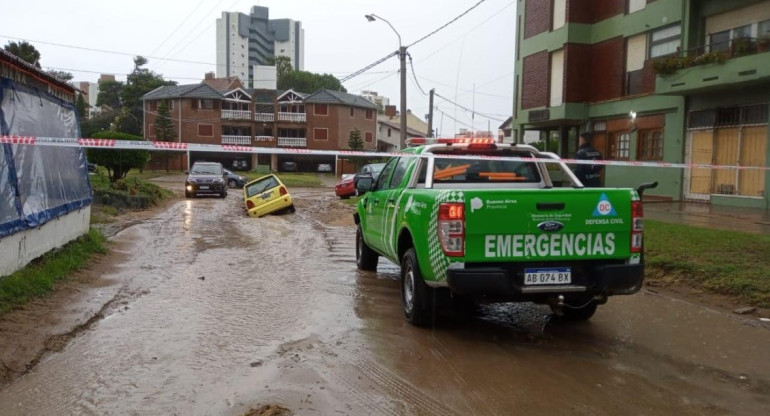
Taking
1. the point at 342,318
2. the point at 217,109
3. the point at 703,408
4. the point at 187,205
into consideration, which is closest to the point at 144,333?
the point at 342,318

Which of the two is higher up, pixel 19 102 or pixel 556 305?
pixel 19 102

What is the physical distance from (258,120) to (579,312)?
62.1m

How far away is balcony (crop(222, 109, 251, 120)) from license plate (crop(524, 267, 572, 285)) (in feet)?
203

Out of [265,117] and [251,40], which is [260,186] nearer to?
[265,117]

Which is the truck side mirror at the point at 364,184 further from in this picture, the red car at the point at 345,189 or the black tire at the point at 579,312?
the red car at the point at 345,189

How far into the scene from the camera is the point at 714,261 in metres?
8.11

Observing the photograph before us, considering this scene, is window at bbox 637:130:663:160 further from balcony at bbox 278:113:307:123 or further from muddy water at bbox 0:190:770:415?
balcony at bbox 278:113:307:123

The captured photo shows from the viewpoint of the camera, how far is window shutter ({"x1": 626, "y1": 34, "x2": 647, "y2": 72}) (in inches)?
846

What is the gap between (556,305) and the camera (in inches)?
217

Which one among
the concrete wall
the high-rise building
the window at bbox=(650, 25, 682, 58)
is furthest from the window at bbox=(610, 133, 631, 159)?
the high-rise building

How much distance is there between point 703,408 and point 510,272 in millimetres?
1713

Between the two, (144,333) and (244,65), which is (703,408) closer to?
(144,333)

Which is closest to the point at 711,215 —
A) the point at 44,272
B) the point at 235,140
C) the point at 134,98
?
the point at 44,272

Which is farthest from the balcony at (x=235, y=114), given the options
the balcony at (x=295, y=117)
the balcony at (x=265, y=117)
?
the balcony at (x=295, y=117)
